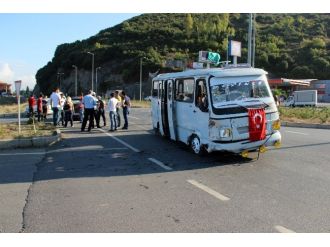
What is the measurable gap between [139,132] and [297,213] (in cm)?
1209

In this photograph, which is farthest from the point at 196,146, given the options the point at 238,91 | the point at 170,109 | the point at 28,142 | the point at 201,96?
the point at 28,142

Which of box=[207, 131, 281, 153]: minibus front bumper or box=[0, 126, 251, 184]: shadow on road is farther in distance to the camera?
box=[207, 131, 281, 153]: minibus front bumper

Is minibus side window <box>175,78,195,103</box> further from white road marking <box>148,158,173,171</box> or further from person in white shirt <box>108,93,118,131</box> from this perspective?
person in white shirt <box>108,93,118,131</box>

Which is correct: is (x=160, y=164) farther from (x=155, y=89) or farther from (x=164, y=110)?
(x=155, y=89)

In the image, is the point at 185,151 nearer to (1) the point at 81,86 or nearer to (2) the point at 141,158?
(2) the point at 141,158

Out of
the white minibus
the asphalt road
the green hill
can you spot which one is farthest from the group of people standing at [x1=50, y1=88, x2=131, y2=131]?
the green hill

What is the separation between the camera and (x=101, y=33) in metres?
134

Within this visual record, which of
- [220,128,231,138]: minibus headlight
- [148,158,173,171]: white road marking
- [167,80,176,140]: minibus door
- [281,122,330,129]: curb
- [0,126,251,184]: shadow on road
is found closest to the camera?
[0,126,251,184]: shadow on road

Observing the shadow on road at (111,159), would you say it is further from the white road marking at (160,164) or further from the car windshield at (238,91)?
the car windshield at (238,91)

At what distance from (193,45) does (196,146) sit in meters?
90.0

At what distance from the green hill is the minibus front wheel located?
69.3m

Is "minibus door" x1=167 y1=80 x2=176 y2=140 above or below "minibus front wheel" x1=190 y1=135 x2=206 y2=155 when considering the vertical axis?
above

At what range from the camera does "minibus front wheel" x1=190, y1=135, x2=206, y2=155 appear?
37.8 ft

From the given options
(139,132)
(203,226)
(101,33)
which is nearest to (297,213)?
(203,226)
